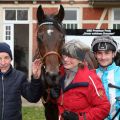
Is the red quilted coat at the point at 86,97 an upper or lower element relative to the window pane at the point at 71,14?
lower

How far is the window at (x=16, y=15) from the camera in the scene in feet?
57.4

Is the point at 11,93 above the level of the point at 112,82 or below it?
below

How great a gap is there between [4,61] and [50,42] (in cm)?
53

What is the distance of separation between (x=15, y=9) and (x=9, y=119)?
13.5 meters

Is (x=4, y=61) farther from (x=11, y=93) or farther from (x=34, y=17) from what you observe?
(x=34, y=17)

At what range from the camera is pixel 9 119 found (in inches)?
168

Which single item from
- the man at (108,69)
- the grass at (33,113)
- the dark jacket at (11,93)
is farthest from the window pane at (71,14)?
the man at (108,69)

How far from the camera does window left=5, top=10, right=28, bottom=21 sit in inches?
688

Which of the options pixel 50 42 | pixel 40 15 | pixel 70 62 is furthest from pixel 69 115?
pixel 40 15

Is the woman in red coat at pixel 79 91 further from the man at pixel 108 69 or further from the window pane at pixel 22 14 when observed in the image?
the window pane at pixel 22 14

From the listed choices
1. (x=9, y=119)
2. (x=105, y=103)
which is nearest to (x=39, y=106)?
(x=9, y=119)

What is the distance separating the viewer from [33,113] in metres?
9.61

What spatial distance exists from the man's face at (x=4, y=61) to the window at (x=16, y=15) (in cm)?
1331

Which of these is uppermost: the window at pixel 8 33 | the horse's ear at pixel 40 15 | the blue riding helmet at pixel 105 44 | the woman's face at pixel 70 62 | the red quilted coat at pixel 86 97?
the window at pixel 8 33
